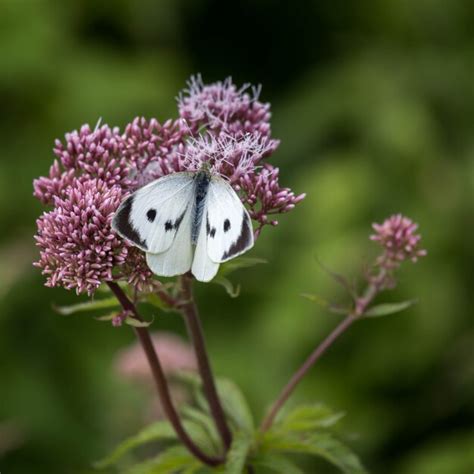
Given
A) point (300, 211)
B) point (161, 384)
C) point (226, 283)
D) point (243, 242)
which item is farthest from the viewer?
point (300, 211)

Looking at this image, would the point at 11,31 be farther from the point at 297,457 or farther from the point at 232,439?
the point at 232,439

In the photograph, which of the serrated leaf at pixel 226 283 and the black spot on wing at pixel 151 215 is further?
the serrated leaf at pixel 226 283

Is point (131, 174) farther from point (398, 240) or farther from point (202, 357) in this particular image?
point (398, 240)

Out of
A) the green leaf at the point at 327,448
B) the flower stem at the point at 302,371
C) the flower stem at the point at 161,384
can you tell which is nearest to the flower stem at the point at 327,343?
the flower stem at the point at 302,371

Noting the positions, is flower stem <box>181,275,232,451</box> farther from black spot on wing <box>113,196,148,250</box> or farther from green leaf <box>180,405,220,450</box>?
black spot on wing <box>113,196,148,250</box>

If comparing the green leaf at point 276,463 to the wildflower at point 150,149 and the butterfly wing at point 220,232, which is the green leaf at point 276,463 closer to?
the butterfly wing at point 220,232

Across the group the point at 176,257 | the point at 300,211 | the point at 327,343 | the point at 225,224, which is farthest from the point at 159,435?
the point at 300,211
